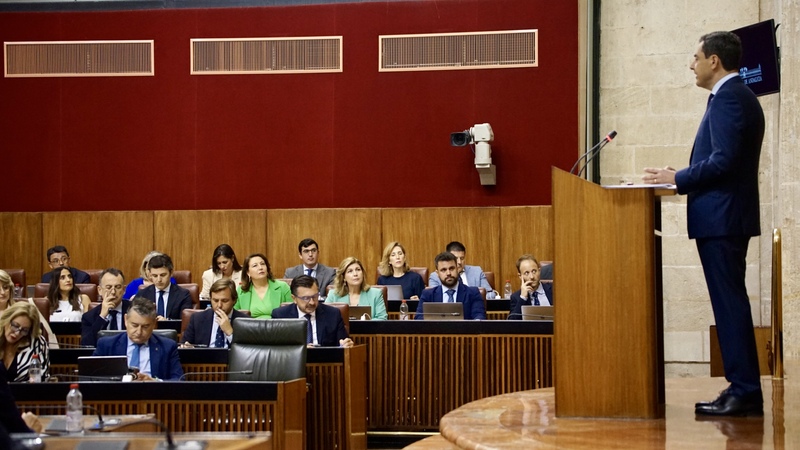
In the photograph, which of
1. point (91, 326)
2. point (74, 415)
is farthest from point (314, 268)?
point (74, 415)

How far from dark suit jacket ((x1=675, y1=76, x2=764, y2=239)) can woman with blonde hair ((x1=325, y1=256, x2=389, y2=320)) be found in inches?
172

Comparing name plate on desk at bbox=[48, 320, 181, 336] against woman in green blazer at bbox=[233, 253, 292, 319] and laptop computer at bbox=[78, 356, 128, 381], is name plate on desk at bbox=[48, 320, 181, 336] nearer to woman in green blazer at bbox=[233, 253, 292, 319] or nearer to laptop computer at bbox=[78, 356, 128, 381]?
woman in green blazer at bbox=[233, 253, 292, 319]

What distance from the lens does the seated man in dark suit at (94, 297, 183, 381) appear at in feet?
19.2

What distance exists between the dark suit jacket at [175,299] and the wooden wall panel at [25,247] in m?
3.84

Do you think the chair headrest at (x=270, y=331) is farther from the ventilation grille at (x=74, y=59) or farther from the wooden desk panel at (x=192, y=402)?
the ventilation grille at (x=74, y=59)

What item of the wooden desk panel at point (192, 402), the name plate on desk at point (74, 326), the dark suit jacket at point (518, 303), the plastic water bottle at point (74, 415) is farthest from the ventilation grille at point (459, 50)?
the plastic water bottle at point (74, 415)

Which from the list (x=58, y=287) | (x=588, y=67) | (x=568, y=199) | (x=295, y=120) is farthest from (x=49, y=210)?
(x=568, y=199)

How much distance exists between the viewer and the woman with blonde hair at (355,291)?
7617 mm

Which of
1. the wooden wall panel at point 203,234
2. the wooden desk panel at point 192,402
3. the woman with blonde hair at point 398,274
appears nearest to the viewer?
the wooden desk panel at point 192,402

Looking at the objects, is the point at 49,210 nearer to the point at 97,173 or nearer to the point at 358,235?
the point at 97,173

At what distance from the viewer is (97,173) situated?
11547 millimetres

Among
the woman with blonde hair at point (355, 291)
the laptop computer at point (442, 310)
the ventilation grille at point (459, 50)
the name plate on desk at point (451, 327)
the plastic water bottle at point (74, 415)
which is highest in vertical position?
the ventilation grille at point (459, 50)

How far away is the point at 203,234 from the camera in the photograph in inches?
442

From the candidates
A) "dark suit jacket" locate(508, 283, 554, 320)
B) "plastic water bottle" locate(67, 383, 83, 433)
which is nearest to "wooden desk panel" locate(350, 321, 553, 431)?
"dark suit jacket" locate(508, 283, 554, 320)
